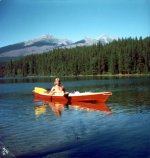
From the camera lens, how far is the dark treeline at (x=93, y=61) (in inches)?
4759

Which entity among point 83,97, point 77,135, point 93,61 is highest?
point 93,61

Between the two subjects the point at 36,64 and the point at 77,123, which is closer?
the point at 77,123

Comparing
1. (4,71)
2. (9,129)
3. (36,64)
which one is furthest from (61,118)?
(4,71)

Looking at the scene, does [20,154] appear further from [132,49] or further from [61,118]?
[132,49]

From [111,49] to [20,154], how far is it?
402 ft

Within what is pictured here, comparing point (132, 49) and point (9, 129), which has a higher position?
point (132, 49)

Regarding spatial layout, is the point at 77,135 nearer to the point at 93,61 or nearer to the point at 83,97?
the point at 83,97

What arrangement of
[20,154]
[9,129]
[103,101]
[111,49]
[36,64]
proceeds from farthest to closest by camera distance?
[36,64]
[111,49]
[103,101]
[9,129]
[20,154]

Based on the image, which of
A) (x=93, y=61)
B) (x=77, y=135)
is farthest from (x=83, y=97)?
(x=93, y=61)

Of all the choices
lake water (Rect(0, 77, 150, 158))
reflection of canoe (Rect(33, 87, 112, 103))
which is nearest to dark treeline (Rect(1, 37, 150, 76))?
reflection of canoe (Rect(33, 87, 112, 103))

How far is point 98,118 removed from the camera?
2325 centimetres

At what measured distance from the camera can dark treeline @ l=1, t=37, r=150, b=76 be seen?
121m

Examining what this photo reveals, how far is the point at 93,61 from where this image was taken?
445ft

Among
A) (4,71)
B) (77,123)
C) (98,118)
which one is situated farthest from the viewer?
(4,71)
